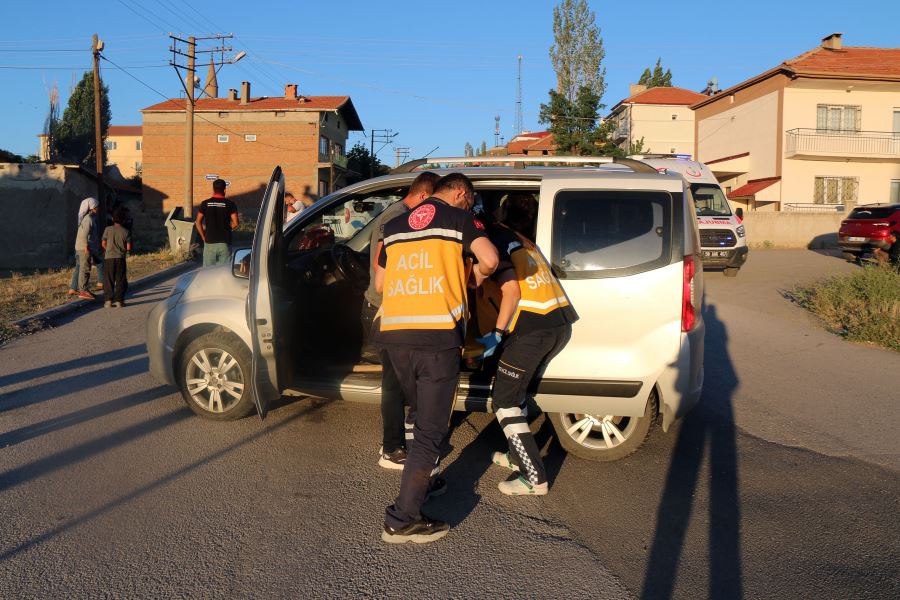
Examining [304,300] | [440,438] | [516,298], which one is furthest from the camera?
[304,300]

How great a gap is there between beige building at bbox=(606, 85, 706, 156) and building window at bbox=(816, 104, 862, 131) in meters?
18.5

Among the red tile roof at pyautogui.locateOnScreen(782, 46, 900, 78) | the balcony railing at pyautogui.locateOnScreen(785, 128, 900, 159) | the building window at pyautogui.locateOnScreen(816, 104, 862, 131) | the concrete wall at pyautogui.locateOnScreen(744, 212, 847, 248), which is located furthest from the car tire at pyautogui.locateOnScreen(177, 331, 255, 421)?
the building window at pyautogui.locateOnScreen(816, 104, 862, 131)

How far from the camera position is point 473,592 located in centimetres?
346

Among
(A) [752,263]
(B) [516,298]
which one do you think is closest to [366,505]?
(B) [516,298]

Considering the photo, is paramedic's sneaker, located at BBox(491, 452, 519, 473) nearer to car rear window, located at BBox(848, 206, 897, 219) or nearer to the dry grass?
the dry grass

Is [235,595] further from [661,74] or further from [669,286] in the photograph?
[661,74]

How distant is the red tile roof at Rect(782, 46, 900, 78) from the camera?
35.6 meters

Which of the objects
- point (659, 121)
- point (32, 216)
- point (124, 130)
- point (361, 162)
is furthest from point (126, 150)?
point (32, 216)

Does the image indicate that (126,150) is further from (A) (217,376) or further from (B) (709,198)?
(A) (217,376)

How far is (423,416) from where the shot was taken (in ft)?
12.9

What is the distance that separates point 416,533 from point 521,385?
3.60ft

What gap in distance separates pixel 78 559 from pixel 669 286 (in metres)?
3.64

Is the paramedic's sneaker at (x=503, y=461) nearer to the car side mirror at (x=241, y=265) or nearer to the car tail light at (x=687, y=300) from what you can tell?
the car tail light at (x=687, y=300)

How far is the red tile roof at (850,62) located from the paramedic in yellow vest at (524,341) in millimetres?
35728
